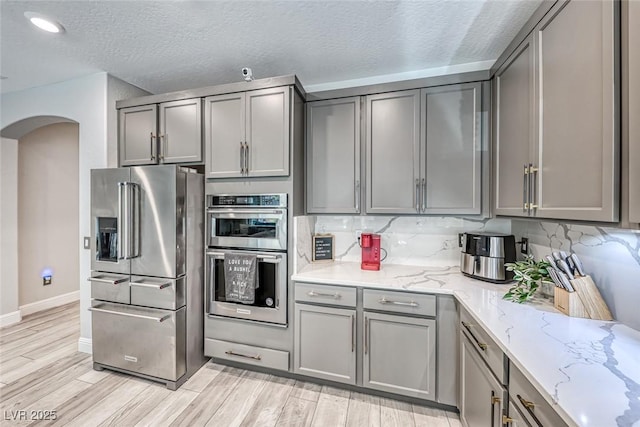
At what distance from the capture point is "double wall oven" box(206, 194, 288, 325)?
2.19m

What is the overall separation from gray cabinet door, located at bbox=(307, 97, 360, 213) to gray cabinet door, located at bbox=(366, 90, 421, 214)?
0.12 meters

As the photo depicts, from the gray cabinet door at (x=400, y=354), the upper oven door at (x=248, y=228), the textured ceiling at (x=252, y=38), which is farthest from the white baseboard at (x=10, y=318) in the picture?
the gray cabinet door at (x=400, y=354)

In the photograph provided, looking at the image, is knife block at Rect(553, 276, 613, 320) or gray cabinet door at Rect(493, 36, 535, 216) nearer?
knife block at Rect(553, 276, 613, 320)

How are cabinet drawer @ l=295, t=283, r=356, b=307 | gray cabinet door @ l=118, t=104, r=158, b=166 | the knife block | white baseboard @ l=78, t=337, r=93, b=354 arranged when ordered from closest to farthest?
1. the knife block
2. cabinet drawer @ l=295, t=283, r=356, b=307
3. gray cabinet door @ l=118, t=104, r=158, b=166
4. white baseboard @ l=78, t=337, r=93, b=354

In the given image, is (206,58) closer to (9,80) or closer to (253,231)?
(253,231)

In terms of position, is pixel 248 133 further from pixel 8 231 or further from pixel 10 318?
pixel 10 318

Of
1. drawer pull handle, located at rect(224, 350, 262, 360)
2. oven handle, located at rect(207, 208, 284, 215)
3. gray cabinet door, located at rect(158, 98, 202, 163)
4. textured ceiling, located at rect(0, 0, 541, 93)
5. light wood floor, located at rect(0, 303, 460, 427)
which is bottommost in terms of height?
light wood floor, located at rect(0, 303, 460, 427)

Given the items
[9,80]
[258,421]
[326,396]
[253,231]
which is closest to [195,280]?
[253,231]

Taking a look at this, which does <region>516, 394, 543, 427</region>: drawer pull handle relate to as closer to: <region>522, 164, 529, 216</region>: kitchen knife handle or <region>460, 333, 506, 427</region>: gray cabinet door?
<region>460, 333, 506, 427</region>: gray cabinet door

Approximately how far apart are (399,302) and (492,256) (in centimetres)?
73

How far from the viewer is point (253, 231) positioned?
2275 mm

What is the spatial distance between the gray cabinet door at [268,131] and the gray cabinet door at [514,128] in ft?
4.96

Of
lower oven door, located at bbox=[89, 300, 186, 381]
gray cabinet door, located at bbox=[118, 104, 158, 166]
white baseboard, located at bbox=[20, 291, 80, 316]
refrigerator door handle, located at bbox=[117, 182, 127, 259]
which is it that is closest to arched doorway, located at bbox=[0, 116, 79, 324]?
white baseboard, located at bbox=[20, 291, 80, 316]

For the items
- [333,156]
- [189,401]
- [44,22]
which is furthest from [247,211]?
[44,22]
